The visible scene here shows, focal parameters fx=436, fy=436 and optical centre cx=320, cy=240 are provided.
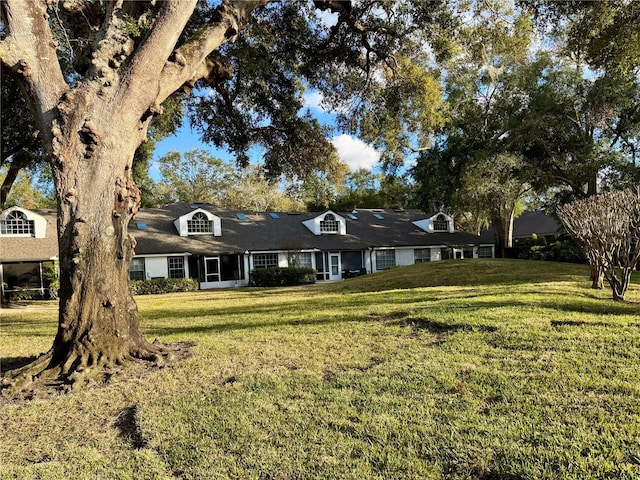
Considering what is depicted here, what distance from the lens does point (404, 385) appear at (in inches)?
177

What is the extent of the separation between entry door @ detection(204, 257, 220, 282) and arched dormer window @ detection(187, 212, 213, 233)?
2286mm

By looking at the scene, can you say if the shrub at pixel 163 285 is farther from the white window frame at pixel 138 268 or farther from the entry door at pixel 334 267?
the entry door at pixel 334 267

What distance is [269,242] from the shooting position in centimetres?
2795

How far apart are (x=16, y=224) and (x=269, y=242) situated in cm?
1369

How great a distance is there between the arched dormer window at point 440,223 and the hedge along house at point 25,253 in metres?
25.7

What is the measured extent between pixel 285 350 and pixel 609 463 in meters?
4.38

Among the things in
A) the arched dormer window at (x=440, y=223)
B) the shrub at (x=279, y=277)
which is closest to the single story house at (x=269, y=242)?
the arched dormer window at (x=440, y=223)

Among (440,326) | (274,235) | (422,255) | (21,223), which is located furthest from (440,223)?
(440,326)

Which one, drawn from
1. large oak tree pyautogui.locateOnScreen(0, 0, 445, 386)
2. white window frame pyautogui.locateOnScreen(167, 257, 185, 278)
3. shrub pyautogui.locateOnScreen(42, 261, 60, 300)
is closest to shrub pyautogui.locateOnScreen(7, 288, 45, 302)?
shrub pyautogui.locateOnScreen(42, 261, 60, 300)

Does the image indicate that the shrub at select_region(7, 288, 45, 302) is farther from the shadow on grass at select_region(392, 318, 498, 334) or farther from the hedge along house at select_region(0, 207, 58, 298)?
the shadow on grass at select_region(392, 318, 498, 334)

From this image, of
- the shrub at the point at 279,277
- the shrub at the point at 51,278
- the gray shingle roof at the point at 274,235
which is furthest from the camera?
the gray shingle roof at the point at 274,235

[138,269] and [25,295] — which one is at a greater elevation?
[138,269]

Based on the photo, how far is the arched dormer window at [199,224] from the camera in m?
27.0

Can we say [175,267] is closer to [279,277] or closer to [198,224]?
[198,224]
